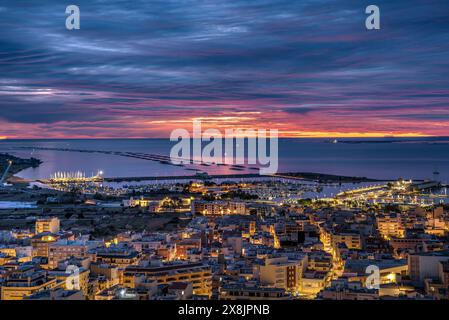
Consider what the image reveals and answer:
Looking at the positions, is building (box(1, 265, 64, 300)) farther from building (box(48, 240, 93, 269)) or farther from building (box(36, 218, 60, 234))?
building (box(36, 218, 60, 234))

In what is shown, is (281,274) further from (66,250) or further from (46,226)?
(46,226)

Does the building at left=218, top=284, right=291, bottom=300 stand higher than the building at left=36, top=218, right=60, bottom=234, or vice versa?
the building at left=36, top=218, right=60, bottom=234

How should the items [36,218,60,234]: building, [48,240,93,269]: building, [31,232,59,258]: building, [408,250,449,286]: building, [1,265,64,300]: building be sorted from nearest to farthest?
[1,265,64,300]: building, [408,250,449,286]: building, [48,240,93,269]: building, [31,232,59,258]: building, [36,218,60,234]: building

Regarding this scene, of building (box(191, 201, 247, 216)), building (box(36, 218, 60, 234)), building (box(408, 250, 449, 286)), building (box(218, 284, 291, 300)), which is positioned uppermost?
building (box(191, 201, 247, 216))

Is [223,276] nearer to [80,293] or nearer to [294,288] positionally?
[294,288]

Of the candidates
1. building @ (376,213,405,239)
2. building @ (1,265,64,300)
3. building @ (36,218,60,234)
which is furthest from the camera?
building @ (376,213,405,239)

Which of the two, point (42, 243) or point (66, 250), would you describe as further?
point (42, 243)

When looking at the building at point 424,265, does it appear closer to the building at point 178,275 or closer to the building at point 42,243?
the building at point 178,275

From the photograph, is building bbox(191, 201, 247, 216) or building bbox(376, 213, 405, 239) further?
building bbox(191, 201, 247, 216)

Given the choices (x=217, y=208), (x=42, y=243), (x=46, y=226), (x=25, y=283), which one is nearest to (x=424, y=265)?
(x=25, y=283)

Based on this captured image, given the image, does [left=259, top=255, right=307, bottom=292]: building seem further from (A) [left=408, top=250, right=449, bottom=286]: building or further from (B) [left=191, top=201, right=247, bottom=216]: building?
(B) [left=191, top=201, right=247, bottom=216]: building

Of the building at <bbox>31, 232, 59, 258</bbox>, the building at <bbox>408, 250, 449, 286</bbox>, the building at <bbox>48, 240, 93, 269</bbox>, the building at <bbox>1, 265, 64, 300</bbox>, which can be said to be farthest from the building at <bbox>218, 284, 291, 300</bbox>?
the building at <bbox>31, 232, 59, 258</bbox>
